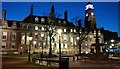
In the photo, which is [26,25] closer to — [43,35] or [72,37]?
[43,35]

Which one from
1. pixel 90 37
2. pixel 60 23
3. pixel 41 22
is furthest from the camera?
pixel 90 37

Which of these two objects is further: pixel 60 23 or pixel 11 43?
pixel 60 23

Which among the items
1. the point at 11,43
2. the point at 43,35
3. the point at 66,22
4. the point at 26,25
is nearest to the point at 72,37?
the point at 66,22

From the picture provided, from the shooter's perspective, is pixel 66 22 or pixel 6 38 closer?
pixel 6 38

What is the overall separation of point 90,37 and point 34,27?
25559 millimetres

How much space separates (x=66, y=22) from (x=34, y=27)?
1510 cm

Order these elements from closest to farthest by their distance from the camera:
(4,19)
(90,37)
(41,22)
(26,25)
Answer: (4,19)
(26,25)
(41,22)
(90,37)

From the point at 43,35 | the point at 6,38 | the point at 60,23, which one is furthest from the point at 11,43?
the point at 60,23

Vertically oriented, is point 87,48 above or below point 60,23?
below

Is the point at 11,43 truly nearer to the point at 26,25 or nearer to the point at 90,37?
the point at 26,25

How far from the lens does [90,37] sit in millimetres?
83438

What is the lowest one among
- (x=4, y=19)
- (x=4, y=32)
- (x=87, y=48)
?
(x=87, y=48)

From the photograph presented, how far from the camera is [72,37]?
3044 inches

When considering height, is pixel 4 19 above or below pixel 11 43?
above
